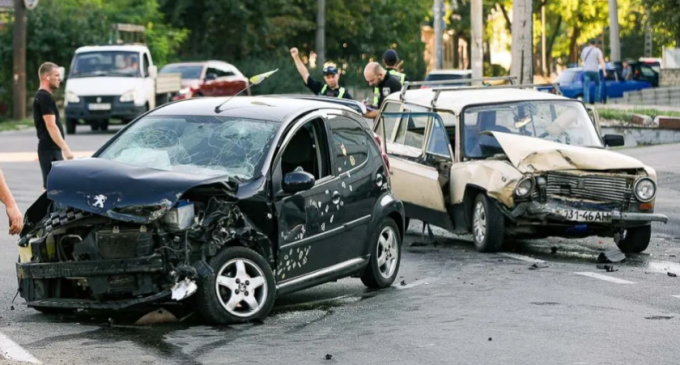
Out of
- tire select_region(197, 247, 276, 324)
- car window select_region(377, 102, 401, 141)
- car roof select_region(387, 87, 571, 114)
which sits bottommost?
tire select_region(197, 247, 276, 324)

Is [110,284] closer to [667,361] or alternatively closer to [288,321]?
[288,321]

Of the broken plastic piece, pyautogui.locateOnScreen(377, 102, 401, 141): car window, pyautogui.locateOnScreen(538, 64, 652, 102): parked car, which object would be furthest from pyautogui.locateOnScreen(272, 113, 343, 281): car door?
pyautogui.locateOnScreen(538, 64, 652, 102): parked car

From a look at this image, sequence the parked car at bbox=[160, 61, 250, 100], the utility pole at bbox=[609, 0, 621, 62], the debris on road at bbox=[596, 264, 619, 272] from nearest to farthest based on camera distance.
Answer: the debris on road at bbox=[596, 264, 619, 272] < the parked car at bbox=[160, 61, 250, 100] < the utility pole at bbox=[609, 0, 621, 62]

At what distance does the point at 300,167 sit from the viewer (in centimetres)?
1017

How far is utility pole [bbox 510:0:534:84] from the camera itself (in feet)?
97.2

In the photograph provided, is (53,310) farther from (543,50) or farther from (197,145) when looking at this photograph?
(543,50)

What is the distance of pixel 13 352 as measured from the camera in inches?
324

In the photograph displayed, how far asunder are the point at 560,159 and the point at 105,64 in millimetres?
24765

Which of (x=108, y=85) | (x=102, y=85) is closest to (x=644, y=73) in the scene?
(x=108, y=85)

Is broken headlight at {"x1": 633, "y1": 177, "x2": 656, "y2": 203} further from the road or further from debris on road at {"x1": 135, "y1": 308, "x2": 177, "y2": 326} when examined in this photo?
debris on road at {"x1": 135, "y1": 308, "x2": 177, "y2": 326}

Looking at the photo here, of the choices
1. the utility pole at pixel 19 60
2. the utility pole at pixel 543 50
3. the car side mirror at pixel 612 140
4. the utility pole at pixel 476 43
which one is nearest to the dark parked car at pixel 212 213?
the car side mirror at pixel 612 140

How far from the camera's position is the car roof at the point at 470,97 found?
47.8ft

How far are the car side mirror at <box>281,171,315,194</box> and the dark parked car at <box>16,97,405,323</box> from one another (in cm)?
1

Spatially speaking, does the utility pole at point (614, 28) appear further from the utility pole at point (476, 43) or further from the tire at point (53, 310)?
the tire at point (53, 310)
